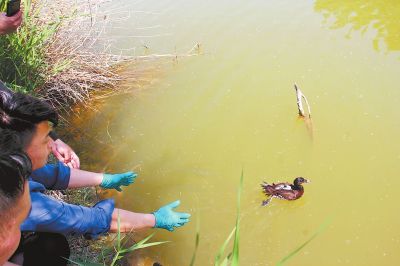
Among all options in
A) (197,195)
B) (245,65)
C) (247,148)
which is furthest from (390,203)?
(245,65)

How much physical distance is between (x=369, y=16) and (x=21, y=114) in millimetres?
4832

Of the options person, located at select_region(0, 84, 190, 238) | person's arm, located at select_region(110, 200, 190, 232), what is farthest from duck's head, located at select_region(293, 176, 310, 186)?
person, located at select_region(0, 84, 190, 238)

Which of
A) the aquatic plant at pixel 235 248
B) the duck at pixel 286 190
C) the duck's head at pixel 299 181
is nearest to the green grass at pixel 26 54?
the duck at pixel 286 190

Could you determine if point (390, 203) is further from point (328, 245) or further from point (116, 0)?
point (116, 0)

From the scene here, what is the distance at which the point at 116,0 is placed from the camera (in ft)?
19.8

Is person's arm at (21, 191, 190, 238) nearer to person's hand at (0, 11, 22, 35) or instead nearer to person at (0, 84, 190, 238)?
person at (0, 84, 190, 238)

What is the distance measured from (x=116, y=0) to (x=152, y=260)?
4.46 m

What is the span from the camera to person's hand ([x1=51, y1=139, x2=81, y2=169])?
105 inches

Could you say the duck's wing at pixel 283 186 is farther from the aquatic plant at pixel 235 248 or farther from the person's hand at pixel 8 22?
the person's hand at pixel 8 22

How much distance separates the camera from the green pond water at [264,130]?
2.82 metres

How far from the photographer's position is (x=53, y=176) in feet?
8.14

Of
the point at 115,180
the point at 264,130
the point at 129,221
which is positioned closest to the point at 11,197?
the point at 129,221

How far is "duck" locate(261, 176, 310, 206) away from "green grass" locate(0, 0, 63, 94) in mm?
2192

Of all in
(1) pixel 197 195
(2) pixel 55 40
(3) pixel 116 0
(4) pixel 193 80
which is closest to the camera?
(1) pixel 197 195
